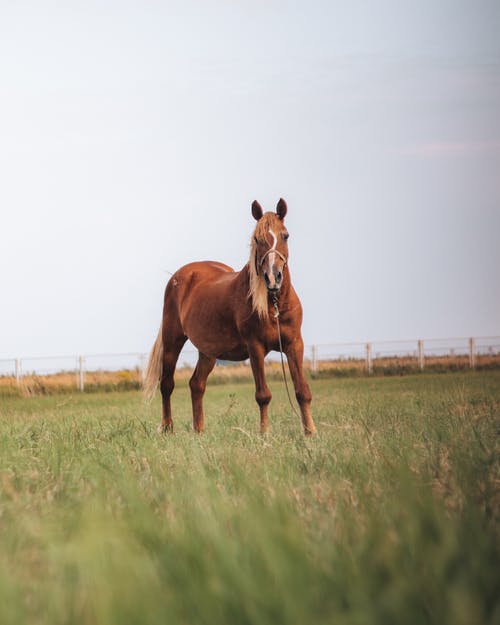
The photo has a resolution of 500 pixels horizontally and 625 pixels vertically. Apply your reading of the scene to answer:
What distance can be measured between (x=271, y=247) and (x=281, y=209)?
566 millimetres

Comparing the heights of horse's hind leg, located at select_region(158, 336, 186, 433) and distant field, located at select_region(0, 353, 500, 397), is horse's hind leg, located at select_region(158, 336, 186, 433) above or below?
above

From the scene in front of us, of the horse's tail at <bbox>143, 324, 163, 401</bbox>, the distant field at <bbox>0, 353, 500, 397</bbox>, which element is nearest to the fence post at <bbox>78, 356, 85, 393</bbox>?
the distant field at <bbox>0, 353, 500, 397</bbox>

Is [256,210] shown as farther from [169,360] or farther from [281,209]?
[169,360]

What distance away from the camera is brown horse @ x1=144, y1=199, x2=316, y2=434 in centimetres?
735

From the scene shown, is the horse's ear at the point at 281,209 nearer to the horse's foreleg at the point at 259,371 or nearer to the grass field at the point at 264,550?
the horse's foreleg at the point at 259,371

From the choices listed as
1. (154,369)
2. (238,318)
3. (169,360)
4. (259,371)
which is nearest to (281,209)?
(238,318)

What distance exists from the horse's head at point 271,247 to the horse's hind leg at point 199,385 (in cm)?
192

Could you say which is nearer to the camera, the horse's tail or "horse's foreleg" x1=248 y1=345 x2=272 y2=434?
"horse's foreleg" x1=248 y1=345 x2=272 y2=434

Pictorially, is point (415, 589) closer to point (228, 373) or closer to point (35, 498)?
point (35, 498)

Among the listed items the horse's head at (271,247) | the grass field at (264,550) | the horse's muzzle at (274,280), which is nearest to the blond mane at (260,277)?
the horse's head at (271,247)

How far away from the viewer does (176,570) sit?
6.46ft

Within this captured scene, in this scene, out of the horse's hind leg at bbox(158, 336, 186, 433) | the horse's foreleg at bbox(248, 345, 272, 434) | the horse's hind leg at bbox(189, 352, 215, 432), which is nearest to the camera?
the horse's foreleg at bbox(248, 345, 272, 434)

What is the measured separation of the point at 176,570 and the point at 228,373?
27.2 meters

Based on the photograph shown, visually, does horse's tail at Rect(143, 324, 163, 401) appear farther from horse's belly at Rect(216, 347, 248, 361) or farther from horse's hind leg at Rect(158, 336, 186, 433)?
horse's belly at Rect(216, 347, 248, 361)
